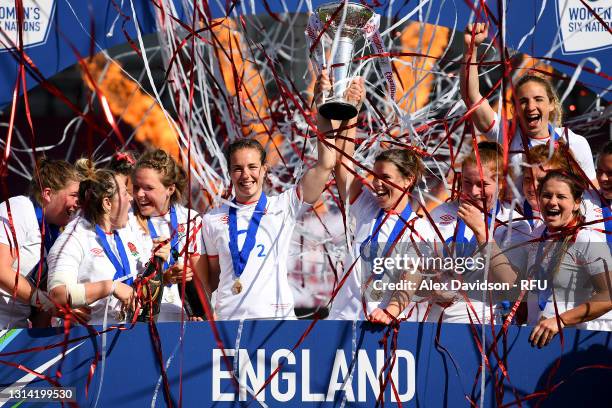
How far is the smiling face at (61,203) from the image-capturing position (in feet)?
13.8

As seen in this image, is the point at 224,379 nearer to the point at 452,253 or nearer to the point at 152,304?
the point at 152,304

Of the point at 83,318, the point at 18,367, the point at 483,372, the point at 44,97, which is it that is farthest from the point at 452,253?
the point at 44,97

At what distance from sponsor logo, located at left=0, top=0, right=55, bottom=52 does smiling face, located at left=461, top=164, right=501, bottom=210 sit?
2.30 meters

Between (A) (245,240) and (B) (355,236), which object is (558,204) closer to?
(B) (355,236)

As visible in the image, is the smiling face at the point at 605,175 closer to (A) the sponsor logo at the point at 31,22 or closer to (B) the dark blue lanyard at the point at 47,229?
(B) the dark blue lanyard at the point at 47,229

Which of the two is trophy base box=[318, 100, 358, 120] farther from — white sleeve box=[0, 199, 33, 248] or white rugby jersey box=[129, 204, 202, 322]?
white sleeve box=[0, 199, 33, 248]

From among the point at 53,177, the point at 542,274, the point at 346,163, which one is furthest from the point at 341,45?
the point at 53,177

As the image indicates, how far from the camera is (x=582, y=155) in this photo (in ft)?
13.9

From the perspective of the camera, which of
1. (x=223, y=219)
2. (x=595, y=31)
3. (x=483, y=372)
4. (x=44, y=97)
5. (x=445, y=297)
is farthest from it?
(x=44, y=97)

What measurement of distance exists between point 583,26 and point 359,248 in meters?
1.87

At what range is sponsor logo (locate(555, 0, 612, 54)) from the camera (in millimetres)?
4754

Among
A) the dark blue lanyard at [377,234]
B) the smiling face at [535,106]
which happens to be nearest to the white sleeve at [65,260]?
the dark blue lanyard at [377,234]

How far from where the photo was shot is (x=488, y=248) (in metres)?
3.46

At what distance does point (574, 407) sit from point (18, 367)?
81.8 inches
